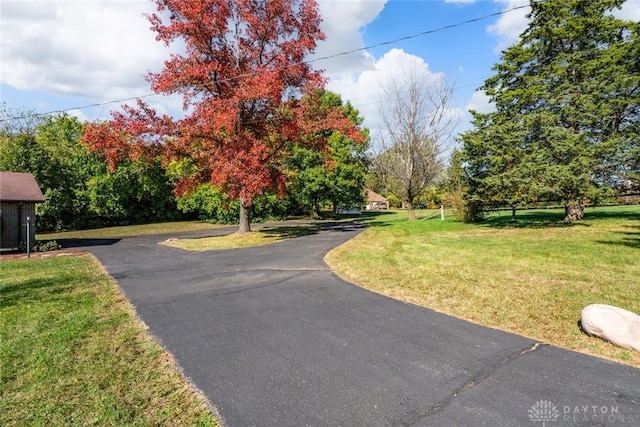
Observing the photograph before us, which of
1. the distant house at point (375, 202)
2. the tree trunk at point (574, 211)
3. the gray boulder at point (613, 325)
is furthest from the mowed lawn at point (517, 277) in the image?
the distant house at point (375, 202)

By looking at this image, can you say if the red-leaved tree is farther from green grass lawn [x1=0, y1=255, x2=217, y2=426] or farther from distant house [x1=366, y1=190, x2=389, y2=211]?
distant house [x1=366, y1=190, x2=389, y2=211]

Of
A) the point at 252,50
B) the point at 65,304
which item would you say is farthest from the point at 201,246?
the point at 252,50

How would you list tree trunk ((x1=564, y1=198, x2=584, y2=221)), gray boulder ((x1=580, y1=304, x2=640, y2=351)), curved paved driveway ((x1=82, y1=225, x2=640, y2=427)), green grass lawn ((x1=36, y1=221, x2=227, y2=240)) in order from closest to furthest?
curved paved driveway ((x1=82, y1=225, x2=640, y2=427)) → gray boulder ((x1=580, y1=304, x2=640, y2=351)) → tree trunk ((x1=564, y1=198, x2=584, y2=221)) → green grass lawn ((x1=36, y1=221, x2=227, y2=240))

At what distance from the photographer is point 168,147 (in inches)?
570

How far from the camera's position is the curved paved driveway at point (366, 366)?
2.74 meters

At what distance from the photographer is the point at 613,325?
3.98 m

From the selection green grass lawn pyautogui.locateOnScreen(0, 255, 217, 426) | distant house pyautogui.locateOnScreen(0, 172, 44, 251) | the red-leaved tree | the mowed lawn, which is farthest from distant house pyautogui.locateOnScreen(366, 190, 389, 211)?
green grass lawn pyautogui.locateOnScreen(0, 255, 217, 426)

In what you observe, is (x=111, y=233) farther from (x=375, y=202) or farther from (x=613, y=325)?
(x=375, y=202)

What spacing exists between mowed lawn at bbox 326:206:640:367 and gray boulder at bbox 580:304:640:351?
0.34 feet

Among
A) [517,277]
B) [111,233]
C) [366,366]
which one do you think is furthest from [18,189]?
[517,277]

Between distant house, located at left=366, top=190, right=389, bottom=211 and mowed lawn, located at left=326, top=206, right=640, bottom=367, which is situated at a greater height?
distant house, located at left=366, top=190, right=389, bottom=211

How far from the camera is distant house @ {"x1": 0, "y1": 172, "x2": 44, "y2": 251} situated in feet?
46.5

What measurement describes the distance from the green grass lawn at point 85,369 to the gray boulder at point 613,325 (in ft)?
14.3

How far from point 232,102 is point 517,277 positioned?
37.3 ft
